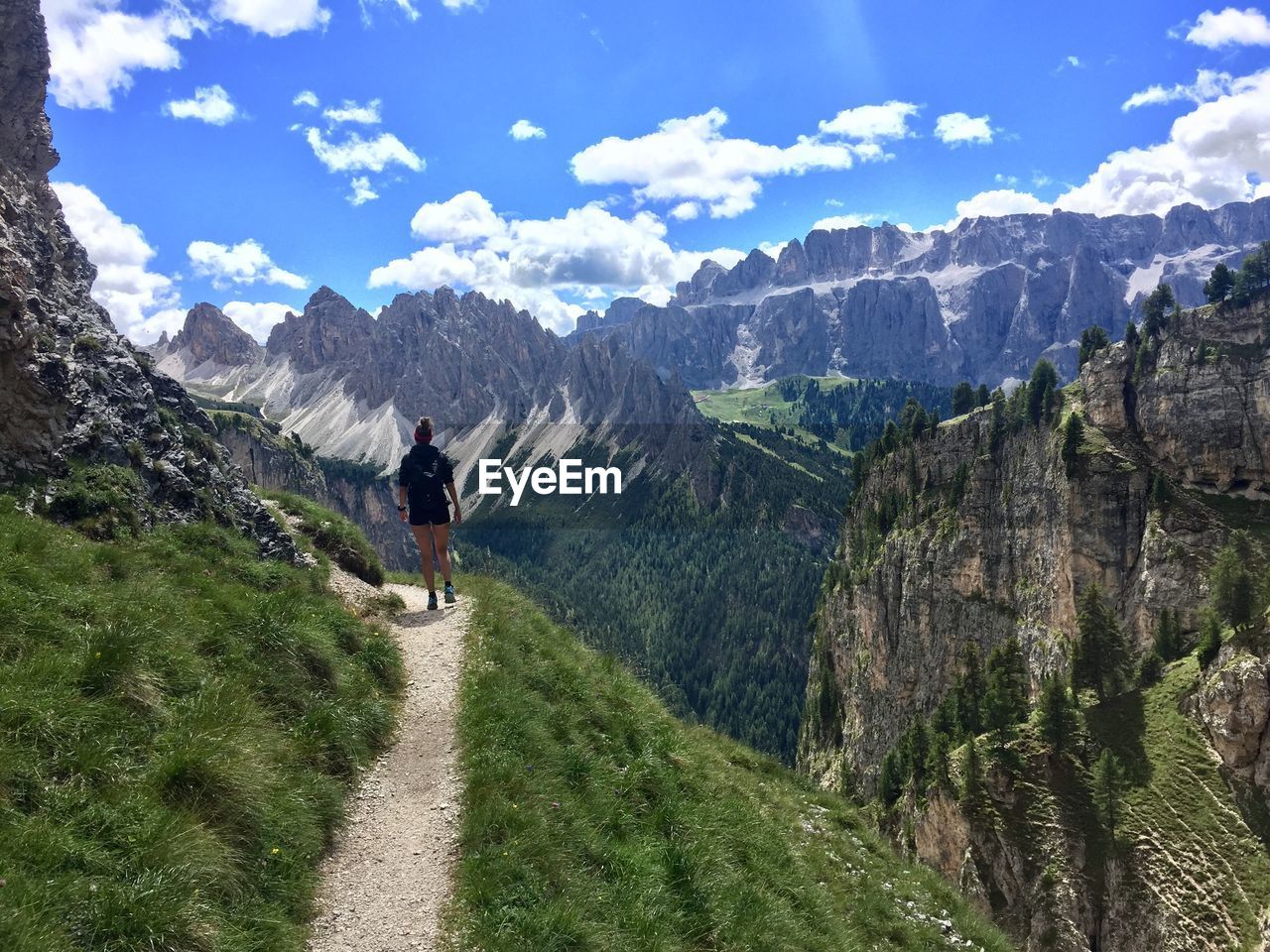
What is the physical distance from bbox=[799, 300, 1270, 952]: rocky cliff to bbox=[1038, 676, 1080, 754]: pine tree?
131 centimetres

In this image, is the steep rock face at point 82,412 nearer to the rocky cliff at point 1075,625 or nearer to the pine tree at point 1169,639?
the rocky cliff at point 1075,625

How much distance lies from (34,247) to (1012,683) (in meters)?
76.6

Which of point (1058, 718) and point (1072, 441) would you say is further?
point (1072, 441)

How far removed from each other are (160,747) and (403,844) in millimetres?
3389

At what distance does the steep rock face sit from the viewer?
48.7 feet

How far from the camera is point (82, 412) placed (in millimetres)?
16391

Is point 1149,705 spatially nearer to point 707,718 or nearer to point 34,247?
point 34,247

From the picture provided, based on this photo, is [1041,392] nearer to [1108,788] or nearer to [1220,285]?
[1220,285]

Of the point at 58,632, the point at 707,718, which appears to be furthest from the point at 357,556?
the point at 707,718

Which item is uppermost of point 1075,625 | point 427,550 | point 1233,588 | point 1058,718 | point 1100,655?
point 427,550

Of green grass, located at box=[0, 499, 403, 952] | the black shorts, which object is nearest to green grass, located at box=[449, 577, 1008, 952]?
green grass, located at box=[0, 499, 403, 952]

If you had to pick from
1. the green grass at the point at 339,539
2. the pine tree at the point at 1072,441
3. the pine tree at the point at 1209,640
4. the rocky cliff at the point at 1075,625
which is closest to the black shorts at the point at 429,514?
the green grass at the point at 339,539

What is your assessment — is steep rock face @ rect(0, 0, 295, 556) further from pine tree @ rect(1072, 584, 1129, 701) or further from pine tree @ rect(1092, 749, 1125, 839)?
pine tree @ rect(1072, 584, 1129, 701)

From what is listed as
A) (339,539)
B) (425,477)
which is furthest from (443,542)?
(339,539)
